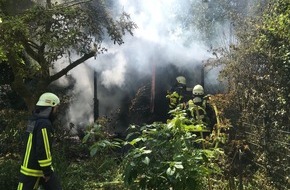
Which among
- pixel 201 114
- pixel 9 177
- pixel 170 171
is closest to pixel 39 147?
pixel 170 171

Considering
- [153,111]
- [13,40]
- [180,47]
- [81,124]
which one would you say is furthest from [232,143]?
[180,47]

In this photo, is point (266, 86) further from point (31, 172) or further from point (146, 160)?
point (31, 172)

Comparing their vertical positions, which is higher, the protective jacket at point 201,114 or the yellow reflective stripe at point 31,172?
the protective jacket at point 201,114

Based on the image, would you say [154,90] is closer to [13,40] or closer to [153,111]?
[153,111]

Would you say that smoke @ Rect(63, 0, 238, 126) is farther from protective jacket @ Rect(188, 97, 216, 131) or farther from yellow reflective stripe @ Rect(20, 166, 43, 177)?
yellow reflective stripe @ Rect(20, 166, 43, 177)

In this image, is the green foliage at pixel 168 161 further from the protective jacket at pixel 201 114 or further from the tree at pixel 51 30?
the tree at pixel 51 30

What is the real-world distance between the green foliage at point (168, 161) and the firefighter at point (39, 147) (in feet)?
3.51

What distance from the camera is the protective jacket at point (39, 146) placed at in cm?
443

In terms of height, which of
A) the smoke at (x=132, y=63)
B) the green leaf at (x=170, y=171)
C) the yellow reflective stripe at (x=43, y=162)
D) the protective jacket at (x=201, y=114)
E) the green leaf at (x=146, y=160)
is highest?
the smoke at (x=132, y=63)

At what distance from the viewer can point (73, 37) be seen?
652cm

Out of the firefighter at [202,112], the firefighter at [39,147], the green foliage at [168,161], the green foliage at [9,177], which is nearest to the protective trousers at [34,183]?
the firefighter at [39,147]

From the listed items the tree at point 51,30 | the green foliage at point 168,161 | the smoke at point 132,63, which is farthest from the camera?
the smoke at point 132,63

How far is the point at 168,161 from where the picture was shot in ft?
12.5

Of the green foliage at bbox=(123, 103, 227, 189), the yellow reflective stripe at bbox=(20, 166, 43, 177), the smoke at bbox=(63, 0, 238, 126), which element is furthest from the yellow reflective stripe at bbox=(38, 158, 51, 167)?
the smoke at bbox=(63, 0, 238, 126)
